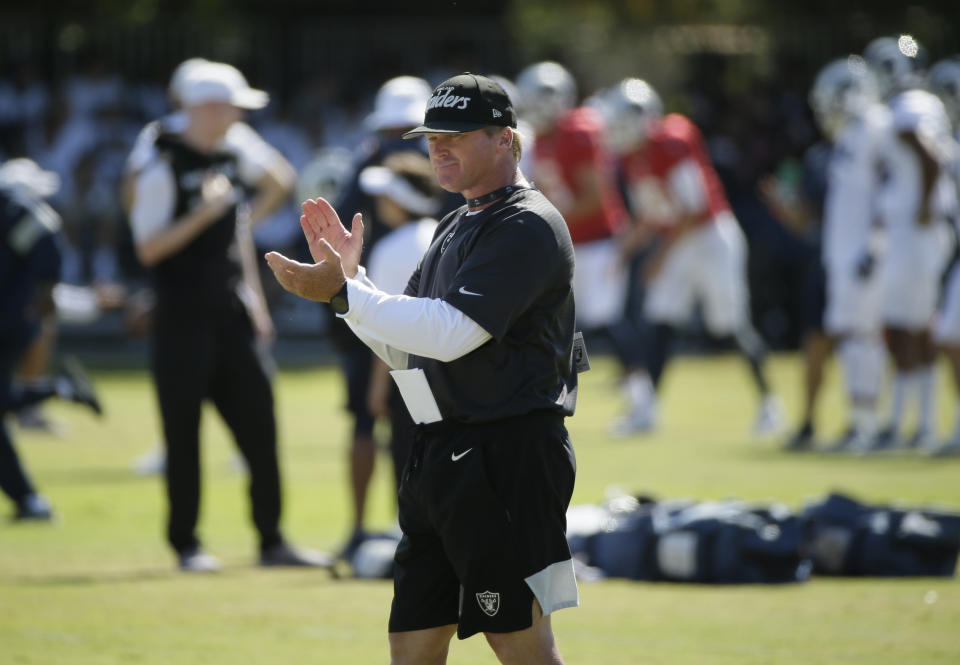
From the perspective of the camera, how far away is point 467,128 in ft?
16.2

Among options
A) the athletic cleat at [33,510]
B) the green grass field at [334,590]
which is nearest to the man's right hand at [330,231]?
the green grass field at [334,590]

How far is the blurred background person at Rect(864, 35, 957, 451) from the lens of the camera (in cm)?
1324

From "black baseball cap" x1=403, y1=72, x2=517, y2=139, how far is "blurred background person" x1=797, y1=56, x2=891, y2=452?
907 cm

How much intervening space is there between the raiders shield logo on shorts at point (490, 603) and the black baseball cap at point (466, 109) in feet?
4.51

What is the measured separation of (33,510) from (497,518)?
628cm

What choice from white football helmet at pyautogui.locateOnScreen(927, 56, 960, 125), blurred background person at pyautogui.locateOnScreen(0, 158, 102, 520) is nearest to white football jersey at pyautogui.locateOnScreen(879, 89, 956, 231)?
white football helmet at pyautogui.locateOnScreen(927, 56, 960, 125)

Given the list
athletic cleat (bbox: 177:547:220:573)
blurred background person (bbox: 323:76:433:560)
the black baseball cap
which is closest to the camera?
the black baseball cap

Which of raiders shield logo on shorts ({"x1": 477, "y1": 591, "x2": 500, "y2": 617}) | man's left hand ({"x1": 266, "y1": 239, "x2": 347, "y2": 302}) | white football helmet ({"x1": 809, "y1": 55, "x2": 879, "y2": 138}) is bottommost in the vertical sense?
raiders shield logo on shorts ({"x1": 477, "y1": 591, "x2": 500, "y2": 617})

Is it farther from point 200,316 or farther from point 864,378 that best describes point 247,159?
point 864,378

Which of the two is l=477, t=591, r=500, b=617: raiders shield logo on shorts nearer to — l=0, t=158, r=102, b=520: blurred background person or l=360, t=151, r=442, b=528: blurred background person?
l=360, t=151, r=442, b=528: blurred background person

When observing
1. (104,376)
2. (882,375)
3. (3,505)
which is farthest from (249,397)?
(104,376)

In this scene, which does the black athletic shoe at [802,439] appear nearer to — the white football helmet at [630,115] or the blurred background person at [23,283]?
the white football helmet at [630,115]

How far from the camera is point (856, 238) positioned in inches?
539

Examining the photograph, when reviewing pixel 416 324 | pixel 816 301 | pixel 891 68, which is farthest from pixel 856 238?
pixel 416 324
